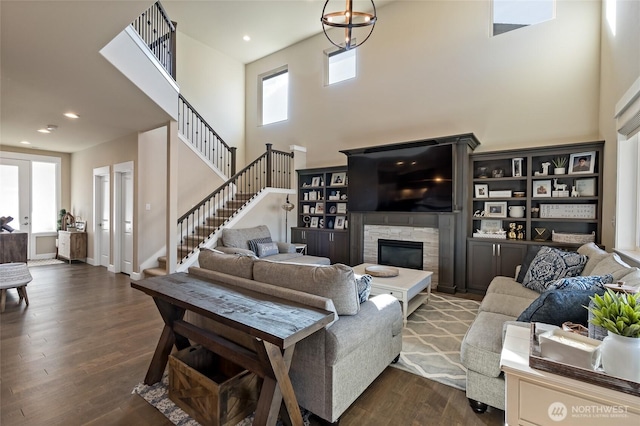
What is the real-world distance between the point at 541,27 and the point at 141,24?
5.79 meters

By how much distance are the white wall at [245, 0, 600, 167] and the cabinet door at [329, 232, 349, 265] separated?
5.54 feet

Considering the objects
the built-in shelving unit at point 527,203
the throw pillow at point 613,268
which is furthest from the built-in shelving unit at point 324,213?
the throw pillow at point 613,268

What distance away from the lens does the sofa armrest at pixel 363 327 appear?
1.78 metres

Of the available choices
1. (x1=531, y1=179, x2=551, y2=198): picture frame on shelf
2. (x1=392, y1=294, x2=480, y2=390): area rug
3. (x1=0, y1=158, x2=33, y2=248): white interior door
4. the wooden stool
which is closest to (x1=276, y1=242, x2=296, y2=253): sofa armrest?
(x1=392, y1=294, x2=480, y2=390): area rug

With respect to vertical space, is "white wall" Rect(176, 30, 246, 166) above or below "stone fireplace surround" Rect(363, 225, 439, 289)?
above

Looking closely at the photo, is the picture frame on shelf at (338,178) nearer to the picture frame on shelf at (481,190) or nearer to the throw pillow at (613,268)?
the picture frame on shelf at (481,190)

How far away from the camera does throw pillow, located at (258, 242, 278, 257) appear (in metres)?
5.36

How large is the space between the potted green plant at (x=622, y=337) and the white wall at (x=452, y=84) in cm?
425

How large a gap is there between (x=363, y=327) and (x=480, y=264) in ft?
11.2

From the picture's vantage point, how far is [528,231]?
4457mm

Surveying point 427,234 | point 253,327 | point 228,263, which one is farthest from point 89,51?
point 427,234

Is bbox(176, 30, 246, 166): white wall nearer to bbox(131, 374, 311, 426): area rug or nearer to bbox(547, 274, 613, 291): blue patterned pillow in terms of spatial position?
bbox(131, 374, 311, 426): area rug

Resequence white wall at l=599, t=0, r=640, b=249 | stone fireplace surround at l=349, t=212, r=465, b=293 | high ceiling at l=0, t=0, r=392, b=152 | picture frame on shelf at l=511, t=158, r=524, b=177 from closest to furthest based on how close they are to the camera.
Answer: high ceiling at l=0, t=0, r=392, b=152, white wall at l=599, t=0, r=640, b=249, picture frame on shelf at l=511, t=158, r=524, b=177, stone fireplace surround at l=349, t=212, r=465, b=293

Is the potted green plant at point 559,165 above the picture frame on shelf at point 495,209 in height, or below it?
above
